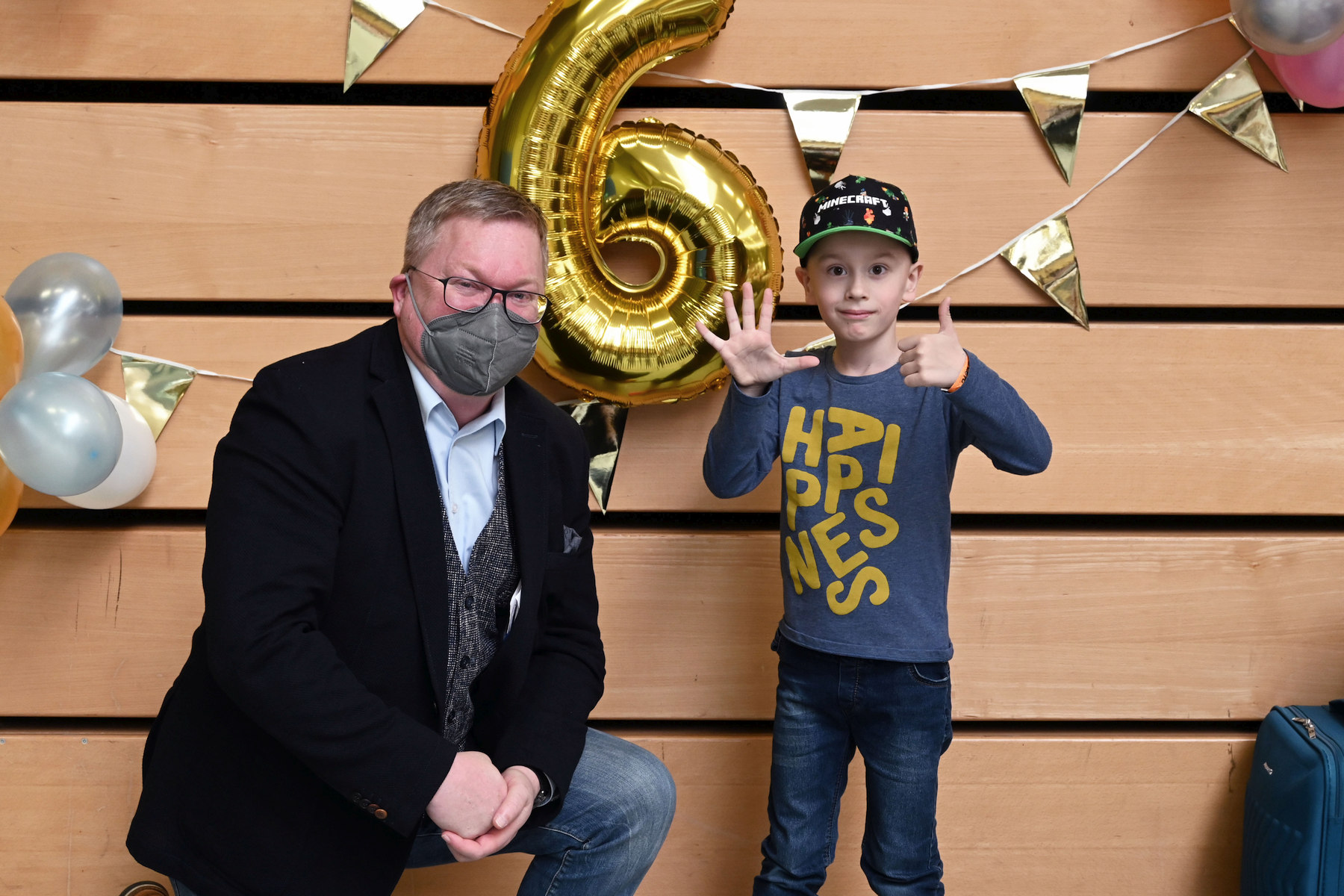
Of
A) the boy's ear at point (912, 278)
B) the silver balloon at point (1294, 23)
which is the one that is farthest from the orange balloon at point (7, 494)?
the silver balloon at point (1294, 23)

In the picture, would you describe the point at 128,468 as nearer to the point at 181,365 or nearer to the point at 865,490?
the point at 181,365

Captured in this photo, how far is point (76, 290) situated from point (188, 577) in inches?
19.8

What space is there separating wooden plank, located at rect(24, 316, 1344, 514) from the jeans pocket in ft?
1.41

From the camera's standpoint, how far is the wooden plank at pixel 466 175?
1.59m

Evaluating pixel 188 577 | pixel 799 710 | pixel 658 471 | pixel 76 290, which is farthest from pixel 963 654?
pixel 76 290

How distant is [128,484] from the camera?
154 cm

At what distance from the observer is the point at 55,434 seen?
122 centimetres

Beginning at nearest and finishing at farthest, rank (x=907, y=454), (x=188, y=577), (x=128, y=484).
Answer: (x=907, y=454)
(x=128, y=484)
(x=188, y=577)

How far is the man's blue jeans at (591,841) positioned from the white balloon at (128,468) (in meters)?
0.75

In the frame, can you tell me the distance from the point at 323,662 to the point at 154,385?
2.62 ft

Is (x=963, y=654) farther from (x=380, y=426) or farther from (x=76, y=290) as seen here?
(x=76, y=290)

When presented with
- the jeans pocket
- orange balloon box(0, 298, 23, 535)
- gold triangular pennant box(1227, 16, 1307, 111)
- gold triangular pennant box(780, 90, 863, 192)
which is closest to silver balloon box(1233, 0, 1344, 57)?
gold triangular pennant box(1227, 16, 1307, 111)

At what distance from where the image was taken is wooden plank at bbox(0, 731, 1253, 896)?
1668mm

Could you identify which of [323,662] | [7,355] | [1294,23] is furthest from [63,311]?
[1294,23]
